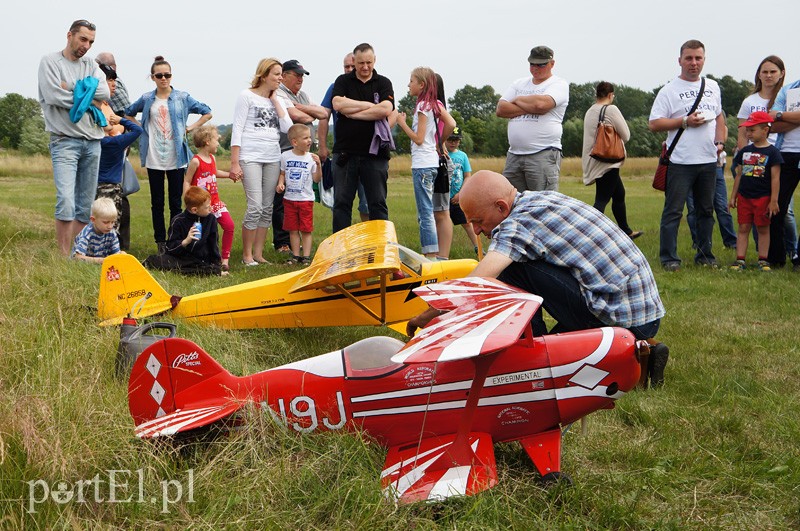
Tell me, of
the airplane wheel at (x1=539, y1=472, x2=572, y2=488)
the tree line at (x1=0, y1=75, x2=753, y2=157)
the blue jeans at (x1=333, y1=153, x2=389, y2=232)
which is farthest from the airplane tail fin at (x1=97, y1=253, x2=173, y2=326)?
the tree line at (x1=0, y1=75, x2=753, y2=157)

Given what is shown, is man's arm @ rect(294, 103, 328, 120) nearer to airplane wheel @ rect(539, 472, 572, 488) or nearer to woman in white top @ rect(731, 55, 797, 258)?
woman in white top @ rect(731, 55, 797, 258)

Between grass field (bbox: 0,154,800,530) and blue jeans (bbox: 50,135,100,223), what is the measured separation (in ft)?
8.43

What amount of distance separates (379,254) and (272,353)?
43.7 inches

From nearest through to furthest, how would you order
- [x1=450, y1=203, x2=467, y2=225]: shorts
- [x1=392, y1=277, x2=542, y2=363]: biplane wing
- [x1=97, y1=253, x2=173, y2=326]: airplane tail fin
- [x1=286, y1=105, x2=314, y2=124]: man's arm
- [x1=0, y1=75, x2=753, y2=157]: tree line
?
1. [x1=392, y1=277, x2=542, y2=363]: biplane wing
2. [x1=97, y1=253, x2=173, y2=326]: airplane tail fin
3. [x1=286, y1=105, x2=314, y2=124]: man's arm
4. [x1=450, y1=203, x2=467, y2=225]: shorts
5. [x1=0, y1=75, x2=753, y2=157]: tree line

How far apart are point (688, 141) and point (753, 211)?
1187 millimetres

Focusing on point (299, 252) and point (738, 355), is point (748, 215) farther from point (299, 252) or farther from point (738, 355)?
point (299, 252)

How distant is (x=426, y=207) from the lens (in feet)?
27.4

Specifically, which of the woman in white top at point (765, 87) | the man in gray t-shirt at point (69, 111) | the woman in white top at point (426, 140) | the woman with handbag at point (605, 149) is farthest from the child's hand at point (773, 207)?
the man in gray t-shirt at point (69, 111)

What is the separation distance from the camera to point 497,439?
360 cm

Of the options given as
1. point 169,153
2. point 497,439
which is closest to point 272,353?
point 497,439

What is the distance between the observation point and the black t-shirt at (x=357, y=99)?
317 inches

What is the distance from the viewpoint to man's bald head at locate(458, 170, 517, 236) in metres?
4.05

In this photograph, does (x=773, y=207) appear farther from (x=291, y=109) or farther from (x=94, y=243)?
(x=94, y=243)

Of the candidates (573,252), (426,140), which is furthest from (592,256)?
(426,140)
